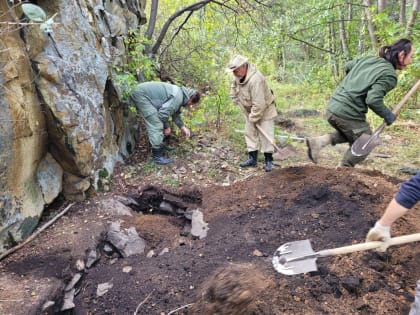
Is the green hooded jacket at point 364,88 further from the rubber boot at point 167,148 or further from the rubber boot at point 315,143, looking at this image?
Result: the rubber boot at point 167,148

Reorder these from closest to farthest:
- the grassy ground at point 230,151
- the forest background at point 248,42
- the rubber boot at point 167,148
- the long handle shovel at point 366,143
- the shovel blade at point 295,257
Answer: the shovel blade at point 295,257 → the long handle shovel at point 366,143 → the grassy ground at point 230,151 → the rubber boot at point 167,148 → the forest background at point 248,42

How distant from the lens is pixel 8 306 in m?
2.56

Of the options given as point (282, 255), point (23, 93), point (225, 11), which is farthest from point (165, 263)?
point (225, 11)

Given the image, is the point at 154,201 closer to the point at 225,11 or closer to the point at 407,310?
the point at 407,310

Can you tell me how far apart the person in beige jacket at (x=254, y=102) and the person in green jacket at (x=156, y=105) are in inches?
37.6

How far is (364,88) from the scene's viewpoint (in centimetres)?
400

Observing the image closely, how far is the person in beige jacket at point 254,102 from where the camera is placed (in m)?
4.95

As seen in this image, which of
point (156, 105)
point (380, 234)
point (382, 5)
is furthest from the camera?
point (382, 5)

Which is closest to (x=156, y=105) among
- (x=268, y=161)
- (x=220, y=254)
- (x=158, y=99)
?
(x=158, y=99)

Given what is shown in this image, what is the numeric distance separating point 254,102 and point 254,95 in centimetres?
11

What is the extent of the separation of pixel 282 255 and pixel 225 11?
6638mm

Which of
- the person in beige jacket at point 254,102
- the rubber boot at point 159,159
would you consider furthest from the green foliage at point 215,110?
the person in beige jacket at point 254,102

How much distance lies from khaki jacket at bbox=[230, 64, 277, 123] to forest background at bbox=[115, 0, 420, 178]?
0.95m

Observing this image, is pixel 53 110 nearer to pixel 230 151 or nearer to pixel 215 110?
pixel 230 151
